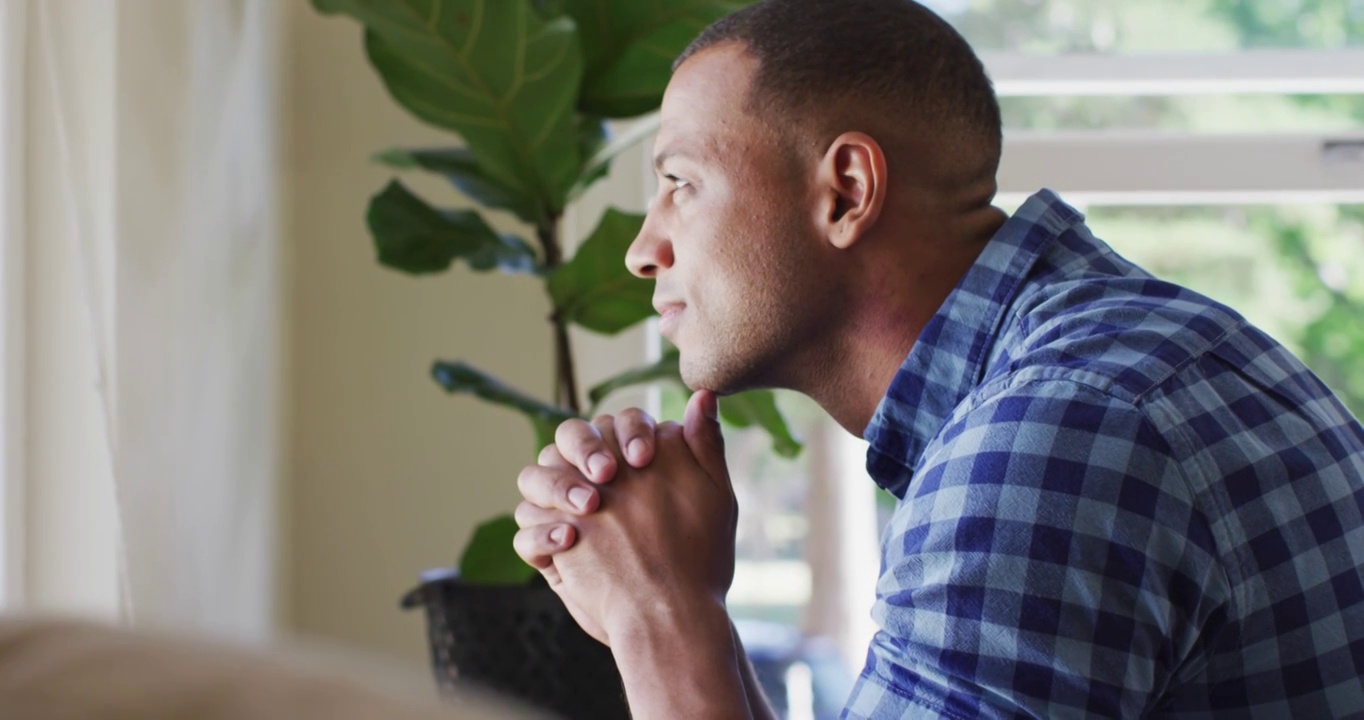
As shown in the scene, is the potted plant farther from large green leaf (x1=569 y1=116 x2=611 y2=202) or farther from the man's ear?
the man's ear

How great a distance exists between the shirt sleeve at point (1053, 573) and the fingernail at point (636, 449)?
303 millimetres

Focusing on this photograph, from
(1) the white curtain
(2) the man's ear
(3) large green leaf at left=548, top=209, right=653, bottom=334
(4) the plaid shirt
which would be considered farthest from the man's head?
(1) the white curtain

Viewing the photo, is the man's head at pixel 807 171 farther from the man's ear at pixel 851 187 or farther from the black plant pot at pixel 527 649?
the black plant pot at pixel 527 649

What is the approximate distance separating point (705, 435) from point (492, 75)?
2.10ft

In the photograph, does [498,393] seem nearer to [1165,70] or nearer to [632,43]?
[632,43]

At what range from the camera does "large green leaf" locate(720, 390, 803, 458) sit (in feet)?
5.25

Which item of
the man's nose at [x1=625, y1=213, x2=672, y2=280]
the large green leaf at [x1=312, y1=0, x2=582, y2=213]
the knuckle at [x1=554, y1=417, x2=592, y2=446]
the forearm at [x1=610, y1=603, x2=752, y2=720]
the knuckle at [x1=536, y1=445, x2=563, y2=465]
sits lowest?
the forearm at [x1=610, y1=603, x2=752, y2=720]

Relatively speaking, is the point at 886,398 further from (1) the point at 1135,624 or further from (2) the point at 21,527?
(2) the point at 21,527

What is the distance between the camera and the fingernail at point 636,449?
3.37ft

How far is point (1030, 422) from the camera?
0.74 meters

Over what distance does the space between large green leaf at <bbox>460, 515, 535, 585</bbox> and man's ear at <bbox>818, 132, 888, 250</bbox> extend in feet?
2.06

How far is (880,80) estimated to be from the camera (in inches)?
42.0

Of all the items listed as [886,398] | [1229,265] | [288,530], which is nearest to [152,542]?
[288,530]

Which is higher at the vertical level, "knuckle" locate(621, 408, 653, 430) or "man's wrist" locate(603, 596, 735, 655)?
"knuckle" locate(621, 408, 653, 430)
